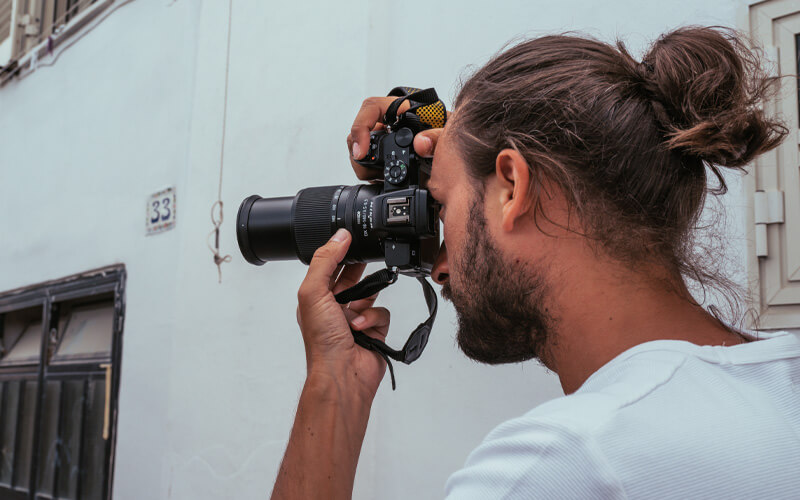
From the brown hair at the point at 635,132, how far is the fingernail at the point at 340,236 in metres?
0.25

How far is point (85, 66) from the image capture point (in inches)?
125

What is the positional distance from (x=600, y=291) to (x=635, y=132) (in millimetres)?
199

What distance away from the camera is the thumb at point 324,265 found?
1.01 meters

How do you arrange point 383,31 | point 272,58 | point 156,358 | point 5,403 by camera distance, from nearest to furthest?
point 383,31 < point 272,58 < point 156,358 < point 5,403

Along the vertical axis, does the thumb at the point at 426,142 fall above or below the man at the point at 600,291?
above

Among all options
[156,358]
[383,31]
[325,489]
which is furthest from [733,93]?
[156,358]

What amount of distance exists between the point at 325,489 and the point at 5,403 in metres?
3.30

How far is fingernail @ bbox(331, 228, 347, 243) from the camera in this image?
1028 mm

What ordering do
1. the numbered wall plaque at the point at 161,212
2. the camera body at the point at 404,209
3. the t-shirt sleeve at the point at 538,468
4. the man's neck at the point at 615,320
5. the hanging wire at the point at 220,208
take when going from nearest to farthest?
the t-shirt sleeve at the point at 538,468
the man's neck at the point at 615,320
the camera body at the point at 404,209
the hanging wire at the point at 220,208
the numbered wall plaque at the point at 161,212

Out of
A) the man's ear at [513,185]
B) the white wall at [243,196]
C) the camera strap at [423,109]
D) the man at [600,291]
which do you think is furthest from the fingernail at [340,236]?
the white wall at [243,196]

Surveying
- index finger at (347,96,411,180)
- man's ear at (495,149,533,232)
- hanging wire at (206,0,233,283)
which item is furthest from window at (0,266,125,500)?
man's ear at (495,149,533,232)

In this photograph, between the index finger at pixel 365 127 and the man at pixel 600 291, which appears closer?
the man at pixel 600 291

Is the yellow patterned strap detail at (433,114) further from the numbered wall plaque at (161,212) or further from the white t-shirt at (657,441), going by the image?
the numbered wall plaque at (161,212)

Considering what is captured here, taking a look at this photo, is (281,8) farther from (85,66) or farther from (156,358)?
(85,66)
